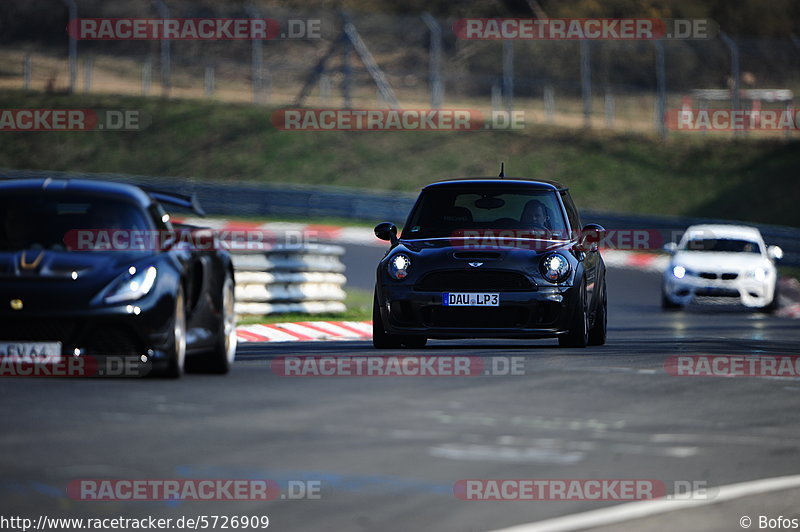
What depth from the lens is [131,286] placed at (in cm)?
1030

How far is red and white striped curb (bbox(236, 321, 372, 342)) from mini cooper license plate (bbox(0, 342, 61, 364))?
6.74m

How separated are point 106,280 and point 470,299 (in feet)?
13.2

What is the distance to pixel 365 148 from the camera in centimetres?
4888

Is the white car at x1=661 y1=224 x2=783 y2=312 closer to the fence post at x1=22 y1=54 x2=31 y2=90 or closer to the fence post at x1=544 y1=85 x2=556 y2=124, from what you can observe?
the fence post at x1=544 y1=85 x2=556 y2=124

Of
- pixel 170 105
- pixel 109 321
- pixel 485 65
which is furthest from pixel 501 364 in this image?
pixel 485 65

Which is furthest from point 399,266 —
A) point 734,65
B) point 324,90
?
point 324,90

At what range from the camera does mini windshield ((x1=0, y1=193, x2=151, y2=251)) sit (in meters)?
11.0

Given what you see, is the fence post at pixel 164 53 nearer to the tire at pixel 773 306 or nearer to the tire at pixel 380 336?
the tire at pixel 773 306

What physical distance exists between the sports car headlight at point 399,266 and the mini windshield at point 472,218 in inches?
24.6

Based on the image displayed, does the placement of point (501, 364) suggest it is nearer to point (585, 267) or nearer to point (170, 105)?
point (585, 267)

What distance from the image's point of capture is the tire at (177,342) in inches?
413

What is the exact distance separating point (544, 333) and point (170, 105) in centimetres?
3932

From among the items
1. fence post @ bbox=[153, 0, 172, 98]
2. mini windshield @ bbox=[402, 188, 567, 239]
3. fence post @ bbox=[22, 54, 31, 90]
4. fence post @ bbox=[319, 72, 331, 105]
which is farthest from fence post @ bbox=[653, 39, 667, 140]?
mini windshield @ bbox=[402, 188, 567, 239]

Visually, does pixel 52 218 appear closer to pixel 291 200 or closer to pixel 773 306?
pixel 773 306
